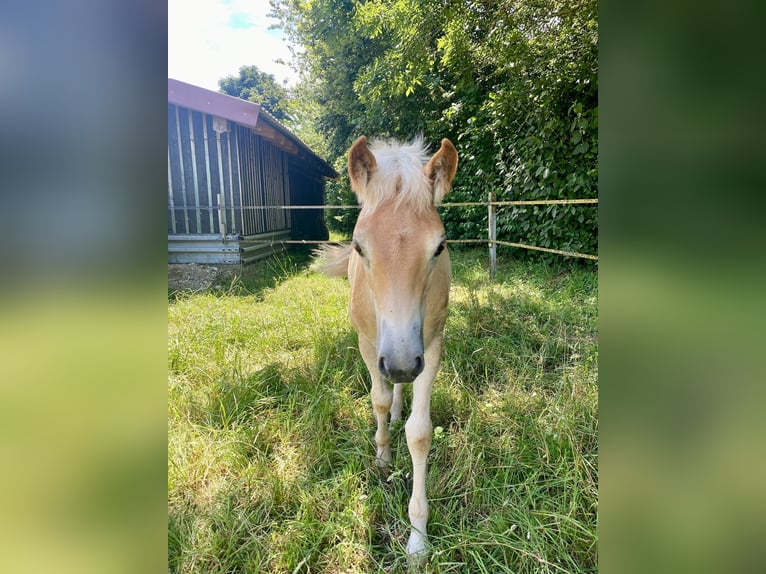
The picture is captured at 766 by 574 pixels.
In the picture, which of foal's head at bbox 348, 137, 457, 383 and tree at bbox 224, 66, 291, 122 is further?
tree at bbox 224, 66, 291, 122

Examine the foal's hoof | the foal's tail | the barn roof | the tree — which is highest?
the tree

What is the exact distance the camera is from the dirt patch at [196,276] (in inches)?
249

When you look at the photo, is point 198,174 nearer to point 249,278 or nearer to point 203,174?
point 203,174

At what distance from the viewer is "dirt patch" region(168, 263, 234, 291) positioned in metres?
6.32

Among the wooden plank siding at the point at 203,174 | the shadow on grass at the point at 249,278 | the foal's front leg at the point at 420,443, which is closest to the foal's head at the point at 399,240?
the foal's front leg at the point at 420,443

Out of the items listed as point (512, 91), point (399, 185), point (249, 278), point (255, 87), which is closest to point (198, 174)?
point (249, 278)

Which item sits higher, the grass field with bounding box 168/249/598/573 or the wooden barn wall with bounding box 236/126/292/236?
the wooden barn wall with bounding box 236/126/292/236

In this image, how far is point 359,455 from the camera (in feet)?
6.71

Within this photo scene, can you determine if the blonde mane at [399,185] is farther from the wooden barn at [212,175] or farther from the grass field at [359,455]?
the wooden barn at [212,175]

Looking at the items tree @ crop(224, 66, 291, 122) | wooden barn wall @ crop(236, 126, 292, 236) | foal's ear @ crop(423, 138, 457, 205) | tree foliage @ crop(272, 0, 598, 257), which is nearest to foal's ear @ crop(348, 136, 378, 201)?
foal's ear @ crop(423, 138, 457, 205)

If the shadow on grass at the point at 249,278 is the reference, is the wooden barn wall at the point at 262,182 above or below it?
above

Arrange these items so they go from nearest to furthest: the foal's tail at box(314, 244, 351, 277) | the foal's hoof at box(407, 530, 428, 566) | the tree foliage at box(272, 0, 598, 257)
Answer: the foal's hoof at box(407, 530, 428, 566)
the foal's tail at box(314, 244, 351, 277)
the tree foliage at box(272, 0, 598, 257)

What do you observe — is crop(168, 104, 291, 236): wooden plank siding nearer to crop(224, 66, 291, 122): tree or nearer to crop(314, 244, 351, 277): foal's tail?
crop(314, 244, 351, 277): foal's tail

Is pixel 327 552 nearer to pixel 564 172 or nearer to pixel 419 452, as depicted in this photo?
pixel 419 452
